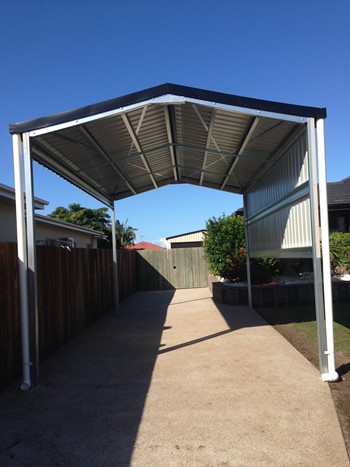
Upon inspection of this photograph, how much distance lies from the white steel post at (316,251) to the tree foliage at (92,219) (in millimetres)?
32560

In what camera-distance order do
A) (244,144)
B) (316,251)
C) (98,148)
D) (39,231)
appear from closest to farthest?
(316,251) < (98,148) < (244,144) < (39,231)

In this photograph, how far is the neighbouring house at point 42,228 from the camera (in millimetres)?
10750

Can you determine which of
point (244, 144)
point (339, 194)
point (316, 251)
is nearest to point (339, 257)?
point (339, 194)

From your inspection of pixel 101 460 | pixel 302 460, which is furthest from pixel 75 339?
pixel 302 460

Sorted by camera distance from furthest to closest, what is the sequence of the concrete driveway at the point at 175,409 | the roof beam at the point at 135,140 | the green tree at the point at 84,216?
1. the green tree at the point at 84,216
2. the roof beam at the point at 135,140
3. the concrete driveway at the point at 175,409

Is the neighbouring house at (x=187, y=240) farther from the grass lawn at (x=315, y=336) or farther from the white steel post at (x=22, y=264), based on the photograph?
the white steel post at (x=22, y=264)

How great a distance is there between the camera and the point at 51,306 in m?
6.75

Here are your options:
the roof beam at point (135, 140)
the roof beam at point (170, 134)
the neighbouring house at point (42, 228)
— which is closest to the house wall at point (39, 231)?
the neighbouring house at point (42, 228)

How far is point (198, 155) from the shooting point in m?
8.88

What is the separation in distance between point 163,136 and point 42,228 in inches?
324

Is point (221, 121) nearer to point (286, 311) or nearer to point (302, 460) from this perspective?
point (302, 460)

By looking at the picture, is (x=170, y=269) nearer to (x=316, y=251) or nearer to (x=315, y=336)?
(x=315, y=336)

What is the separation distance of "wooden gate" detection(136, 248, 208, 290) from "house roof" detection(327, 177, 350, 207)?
6.27m

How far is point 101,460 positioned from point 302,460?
1578 millimetres
